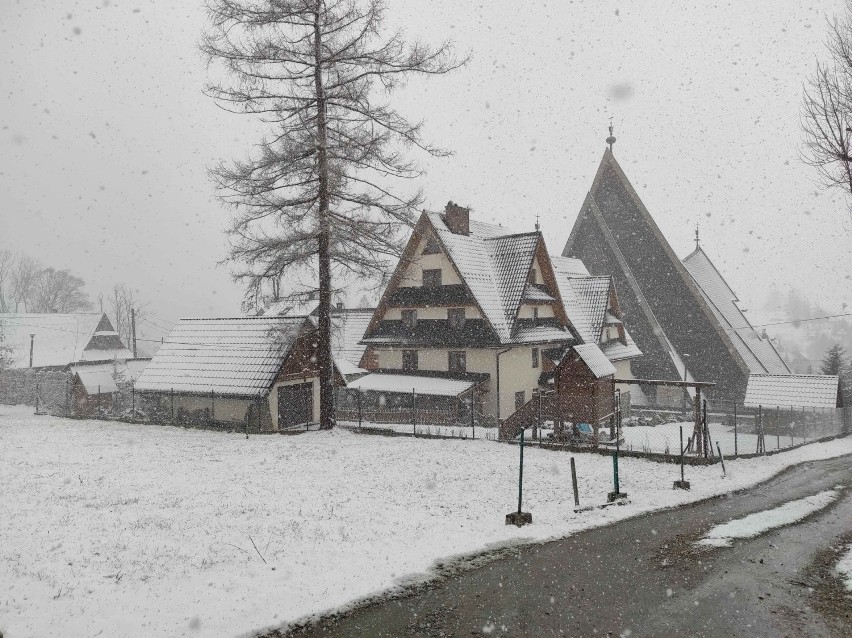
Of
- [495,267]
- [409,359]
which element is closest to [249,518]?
[409,359]

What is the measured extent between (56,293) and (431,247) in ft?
253

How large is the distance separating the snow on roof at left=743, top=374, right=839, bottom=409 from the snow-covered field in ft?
48.7

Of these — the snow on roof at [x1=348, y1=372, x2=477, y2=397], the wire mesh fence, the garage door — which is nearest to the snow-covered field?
the wire mesh fence

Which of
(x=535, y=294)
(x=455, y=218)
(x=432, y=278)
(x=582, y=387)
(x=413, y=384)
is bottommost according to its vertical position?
Result: (x=413, y=384)

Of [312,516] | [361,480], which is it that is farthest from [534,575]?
[361,480]

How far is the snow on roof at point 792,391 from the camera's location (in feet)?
90.1

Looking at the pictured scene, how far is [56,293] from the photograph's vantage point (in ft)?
271

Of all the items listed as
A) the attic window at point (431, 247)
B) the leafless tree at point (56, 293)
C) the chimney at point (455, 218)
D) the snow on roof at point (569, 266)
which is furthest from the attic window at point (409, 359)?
the leafless tree at point (56, 293)

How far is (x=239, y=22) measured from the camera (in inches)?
625

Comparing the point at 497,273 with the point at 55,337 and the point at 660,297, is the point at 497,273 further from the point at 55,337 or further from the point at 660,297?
the point at 55,337

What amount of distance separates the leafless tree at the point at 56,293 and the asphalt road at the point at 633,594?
91423 millimetres

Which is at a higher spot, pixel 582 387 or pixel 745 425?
pixel 582 387

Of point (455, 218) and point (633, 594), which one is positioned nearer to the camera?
point (633, 594)

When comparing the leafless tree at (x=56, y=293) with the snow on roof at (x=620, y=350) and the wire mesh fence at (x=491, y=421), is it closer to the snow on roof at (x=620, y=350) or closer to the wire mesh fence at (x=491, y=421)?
the wire mesh fence at (x=491, y=421)
